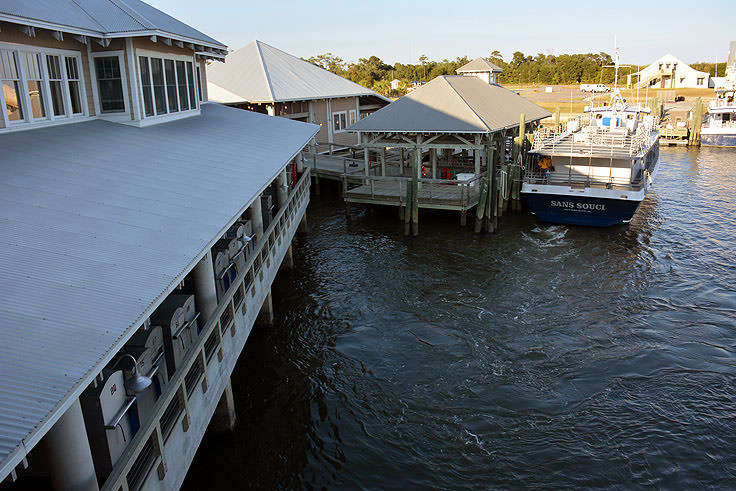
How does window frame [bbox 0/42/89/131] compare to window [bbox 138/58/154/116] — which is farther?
window [bbox 138/58/154/116]

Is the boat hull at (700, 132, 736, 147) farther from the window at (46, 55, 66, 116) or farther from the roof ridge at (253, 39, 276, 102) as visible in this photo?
the window at (46, 55, 66, 116)

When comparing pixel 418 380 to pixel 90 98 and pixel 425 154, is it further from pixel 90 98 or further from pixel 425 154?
pixel 425 154

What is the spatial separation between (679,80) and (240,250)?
97.9m

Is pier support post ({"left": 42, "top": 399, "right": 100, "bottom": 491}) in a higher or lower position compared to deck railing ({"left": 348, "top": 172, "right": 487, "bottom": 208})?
higher

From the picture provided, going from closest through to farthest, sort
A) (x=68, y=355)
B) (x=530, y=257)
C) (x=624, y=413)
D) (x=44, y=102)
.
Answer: (x=68, y=355) → (x=624, y=413) → (x=44, y=102) → (x=530, y=257)

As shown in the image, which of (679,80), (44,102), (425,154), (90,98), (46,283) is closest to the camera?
(46,283)

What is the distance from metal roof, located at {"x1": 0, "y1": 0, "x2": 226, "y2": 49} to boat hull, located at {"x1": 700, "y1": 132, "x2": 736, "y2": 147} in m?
45.7

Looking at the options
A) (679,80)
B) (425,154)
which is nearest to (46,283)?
(425,154)

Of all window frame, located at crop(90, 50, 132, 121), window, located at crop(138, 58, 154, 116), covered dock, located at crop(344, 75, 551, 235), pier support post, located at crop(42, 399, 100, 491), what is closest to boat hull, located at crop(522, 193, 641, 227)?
covered dock, located at crop(344, 75, 551, 235)

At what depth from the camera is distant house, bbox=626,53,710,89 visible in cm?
8831

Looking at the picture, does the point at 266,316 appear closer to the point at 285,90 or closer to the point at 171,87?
the point at 171,87

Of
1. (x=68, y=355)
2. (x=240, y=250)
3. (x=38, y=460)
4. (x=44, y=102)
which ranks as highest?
(x=44, y=102)

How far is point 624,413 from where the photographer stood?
11484 millimetres

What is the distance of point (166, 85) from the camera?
17.8 meters
